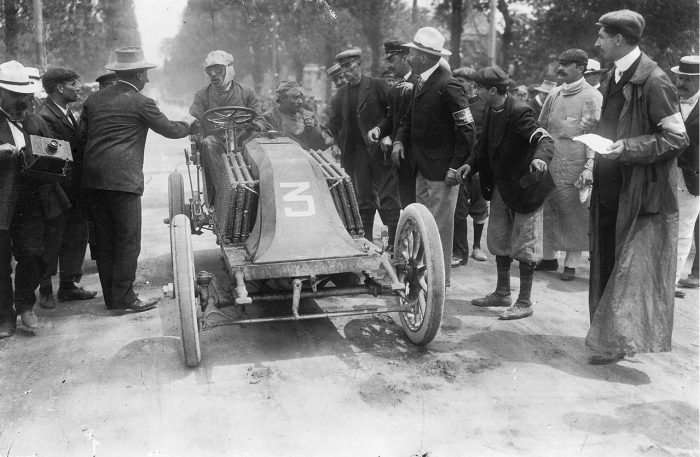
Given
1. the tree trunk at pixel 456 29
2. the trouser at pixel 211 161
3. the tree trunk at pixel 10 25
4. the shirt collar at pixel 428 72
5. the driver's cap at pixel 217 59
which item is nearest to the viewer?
the shirt collar at pixel 428 72

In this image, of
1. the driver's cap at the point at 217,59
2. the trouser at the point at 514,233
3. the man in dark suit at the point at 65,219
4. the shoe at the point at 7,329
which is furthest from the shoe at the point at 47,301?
the trouser at the point at 514,233

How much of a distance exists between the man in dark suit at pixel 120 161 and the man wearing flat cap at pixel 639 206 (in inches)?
142

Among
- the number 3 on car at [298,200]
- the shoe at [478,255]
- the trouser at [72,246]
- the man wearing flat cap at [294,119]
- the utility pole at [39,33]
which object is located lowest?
the shoe at [478,255]

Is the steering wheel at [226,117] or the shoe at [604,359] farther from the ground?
the steering wheel at [226,117]

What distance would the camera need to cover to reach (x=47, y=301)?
6137mm

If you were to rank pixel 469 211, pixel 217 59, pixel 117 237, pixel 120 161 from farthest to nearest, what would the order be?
pixel 469 211, pixel 217 59, pixel 117 237, pixel 120 161

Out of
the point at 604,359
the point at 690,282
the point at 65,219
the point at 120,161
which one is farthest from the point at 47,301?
the point at 690,282

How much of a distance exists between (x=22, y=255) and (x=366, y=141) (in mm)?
3563

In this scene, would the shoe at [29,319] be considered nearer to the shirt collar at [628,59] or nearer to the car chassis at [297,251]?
the car chassis at [297,251]

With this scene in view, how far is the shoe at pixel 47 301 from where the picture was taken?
240 inches

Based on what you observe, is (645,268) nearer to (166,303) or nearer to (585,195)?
(585,195)

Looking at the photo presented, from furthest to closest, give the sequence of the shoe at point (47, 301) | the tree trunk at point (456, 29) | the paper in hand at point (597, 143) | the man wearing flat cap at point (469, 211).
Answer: the tree trunk at point (456, 29), the man wearing flat cap at point (469, 211), the shoe at point (47, 301), the paper in hand at point (597, 143)

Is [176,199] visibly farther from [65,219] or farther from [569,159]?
[569,159]

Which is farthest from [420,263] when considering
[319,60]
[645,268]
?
[319,60]
